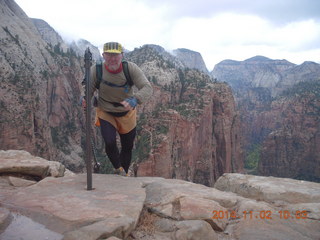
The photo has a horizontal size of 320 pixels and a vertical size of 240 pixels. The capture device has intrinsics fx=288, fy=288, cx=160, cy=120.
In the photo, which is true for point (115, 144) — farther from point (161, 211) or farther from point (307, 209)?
point (307, 209)

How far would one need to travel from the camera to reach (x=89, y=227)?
8.63ft

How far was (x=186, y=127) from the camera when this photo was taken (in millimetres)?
34938

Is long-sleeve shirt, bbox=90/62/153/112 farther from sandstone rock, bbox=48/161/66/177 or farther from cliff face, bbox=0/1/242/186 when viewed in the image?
cliff face, bbox=0/1/242/186

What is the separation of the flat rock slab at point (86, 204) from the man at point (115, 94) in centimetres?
93

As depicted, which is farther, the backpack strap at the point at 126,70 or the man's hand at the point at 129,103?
the backpack strap at the point at 126,70

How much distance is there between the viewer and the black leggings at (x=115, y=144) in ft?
15.5

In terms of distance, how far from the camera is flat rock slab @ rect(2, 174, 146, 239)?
271 centimetres

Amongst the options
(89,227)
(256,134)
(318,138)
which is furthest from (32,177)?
(256,134)

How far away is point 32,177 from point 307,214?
4.35 m
